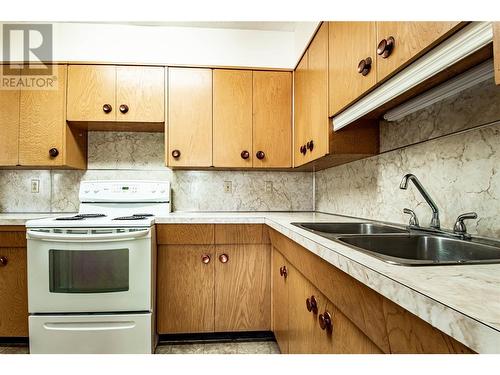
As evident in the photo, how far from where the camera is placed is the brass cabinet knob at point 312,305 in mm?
1079

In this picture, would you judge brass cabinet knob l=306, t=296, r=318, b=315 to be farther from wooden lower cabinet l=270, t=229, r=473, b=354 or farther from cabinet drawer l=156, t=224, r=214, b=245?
cabinet drawer l=156, t=224, r=214, b=245

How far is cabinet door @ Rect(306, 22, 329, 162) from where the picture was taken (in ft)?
5.23

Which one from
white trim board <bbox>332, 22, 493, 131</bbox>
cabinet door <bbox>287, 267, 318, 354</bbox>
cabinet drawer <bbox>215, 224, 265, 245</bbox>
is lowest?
cabinet door <bbox>287, 267, 318, 354</bbox>

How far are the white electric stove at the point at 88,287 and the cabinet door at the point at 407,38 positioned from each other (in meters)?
1.48

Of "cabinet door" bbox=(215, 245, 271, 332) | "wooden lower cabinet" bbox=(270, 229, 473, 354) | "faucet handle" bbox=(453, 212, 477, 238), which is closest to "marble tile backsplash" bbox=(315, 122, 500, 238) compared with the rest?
"faucet handle" bbox=(453, 212, 477, 238)

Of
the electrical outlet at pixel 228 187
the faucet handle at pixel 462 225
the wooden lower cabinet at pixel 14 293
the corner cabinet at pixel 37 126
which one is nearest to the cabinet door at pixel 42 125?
the corner cabinet at pixel 37 126

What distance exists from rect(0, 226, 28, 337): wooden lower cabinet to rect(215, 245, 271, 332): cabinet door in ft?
4.18

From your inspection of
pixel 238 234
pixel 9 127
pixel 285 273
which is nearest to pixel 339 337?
pixel 285 273

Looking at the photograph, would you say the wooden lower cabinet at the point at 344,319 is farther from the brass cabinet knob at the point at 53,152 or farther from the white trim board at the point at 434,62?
the brass cabinet knob at the point at 53,152

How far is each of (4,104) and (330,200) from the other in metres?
2.52

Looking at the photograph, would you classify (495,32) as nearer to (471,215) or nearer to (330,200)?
(471,215)

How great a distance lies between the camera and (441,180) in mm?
1172

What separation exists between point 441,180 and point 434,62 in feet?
1.76
